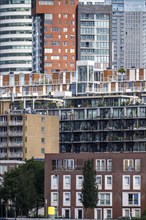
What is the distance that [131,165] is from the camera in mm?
175875

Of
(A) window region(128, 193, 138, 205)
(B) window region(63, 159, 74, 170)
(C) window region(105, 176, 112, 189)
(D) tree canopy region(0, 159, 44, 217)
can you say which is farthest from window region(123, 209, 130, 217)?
(D) tree canopy region(0, 159, 44, 217)

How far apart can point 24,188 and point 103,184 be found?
9974 millimetres

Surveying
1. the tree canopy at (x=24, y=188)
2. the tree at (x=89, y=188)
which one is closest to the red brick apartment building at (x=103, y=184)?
Answer: the tree canopy at (x=24, y=188)

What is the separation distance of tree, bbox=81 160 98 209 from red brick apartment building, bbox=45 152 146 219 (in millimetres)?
3485

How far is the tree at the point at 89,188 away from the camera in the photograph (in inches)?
6816

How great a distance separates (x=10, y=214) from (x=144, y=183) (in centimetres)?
1960

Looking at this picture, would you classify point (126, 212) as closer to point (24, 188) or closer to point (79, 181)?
point (79, 181)

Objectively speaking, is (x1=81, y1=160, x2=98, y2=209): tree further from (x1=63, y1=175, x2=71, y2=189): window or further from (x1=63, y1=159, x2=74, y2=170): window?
(x1=63, y1=159, x2=74, y2=170): window

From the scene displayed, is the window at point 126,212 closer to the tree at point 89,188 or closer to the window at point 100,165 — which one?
the tree at point 89,188

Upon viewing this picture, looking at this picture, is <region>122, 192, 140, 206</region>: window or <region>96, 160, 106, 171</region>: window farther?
<region>96, 160, 106, 171</region>: window

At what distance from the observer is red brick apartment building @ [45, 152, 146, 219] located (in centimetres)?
17525

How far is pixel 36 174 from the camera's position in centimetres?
18812

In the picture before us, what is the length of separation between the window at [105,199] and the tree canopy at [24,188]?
851 cm

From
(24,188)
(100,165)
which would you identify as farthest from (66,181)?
(24,188)
